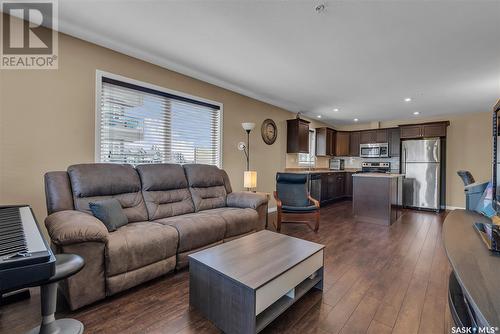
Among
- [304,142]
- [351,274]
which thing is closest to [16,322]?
[351,274]

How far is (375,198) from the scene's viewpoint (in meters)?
4.43

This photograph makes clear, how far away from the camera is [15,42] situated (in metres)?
2.16

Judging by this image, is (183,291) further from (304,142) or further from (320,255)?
(304,142)

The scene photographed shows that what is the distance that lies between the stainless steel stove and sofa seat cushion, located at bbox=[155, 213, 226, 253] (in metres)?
5.77

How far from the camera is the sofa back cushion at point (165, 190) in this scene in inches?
106

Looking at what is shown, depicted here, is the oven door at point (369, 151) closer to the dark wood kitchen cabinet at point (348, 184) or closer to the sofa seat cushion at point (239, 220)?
the dark wood kitchen cabinet at point (348, 184)

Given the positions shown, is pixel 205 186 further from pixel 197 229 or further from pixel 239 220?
pixel 197 229

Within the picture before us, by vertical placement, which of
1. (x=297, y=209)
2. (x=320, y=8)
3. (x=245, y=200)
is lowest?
(x=297, y=209)

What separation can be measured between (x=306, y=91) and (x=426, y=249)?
10.2 ft

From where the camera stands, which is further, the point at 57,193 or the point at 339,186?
the point at 339,186

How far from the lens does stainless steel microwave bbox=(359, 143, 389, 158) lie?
21.6 ft

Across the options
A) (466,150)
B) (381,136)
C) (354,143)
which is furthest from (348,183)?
(466,150)

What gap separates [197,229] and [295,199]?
7.51 ft

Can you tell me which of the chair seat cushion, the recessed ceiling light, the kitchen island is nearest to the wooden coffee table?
the chair seat cushion
